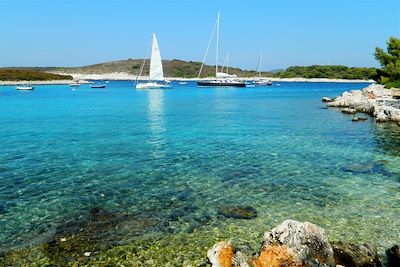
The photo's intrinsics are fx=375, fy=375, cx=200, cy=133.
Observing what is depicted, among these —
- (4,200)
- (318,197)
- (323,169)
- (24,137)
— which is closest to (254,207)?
(318,197)

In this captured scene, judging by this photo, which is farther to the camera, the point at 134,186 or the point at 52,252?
the point at 134,186

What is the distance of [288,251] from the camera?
8.45 metres

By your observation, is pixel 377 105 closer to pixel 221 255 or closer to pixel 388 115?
pixel 388 115

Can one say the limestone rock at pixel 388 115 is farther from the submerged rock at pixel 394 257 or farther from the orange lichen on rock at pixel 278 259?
the orange lichen on rock at pixel 278 259

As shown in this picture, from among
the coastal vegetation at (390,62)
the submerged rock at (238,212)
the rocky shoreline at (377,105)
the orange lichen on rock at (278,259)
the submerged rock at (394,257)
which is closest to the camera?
the orange lichen on rock at (278,259)

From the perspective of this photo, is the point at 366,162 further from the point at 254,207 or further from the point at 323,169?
the point at 254,207

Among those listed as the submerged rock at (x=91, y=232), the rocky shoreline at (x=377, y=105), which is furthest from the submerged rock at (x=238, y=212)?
the rocky shoreline at (x=377, y=105)

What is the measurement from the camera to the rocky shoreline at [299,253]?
8.39 meters

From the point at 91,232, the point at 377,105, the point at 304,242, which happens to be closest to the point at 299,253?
the point at 304,242

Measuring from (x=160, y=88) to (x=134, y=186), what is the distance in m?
99.8

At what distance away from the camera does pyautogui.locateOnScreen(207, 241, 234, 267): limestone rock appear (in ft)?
27.8

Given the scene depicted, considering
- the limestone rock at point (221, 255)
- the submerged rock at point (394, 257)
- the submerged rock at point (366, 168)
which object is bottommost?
the submerged rock at point (366, 168)

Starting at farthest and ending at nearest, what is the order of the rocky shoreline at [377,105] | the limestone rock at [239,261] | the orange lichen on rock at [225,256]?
the rocky shoreline at [377,105] → the orange lichen on rock at [225,256] → the limestone rock at [239,261]

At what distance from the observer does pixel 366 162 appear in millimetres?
20328
